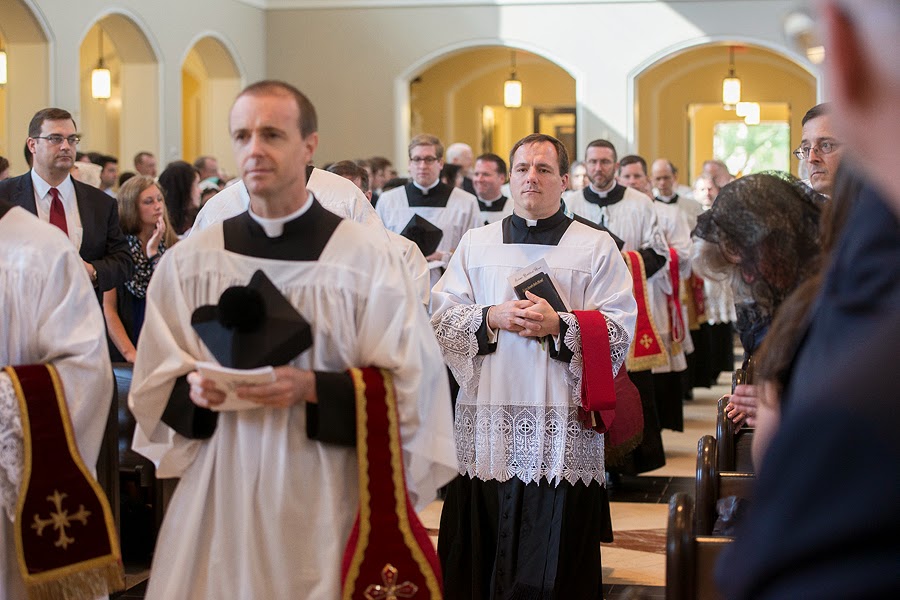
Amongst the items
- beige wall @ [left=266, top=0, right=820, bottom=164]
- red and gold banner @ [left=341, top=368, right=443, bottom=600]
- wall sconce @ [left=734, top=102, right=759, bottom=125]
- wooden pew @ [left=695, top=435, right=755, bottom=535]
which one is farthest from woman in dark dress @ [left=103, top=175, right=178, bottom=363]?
wall sconce @ [left=734, top=102, right=759, bottom=125]

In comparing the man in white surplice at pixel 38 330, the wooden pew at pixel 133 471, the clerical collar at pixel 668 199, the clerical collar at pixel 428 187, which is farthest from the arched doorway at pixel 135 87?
the man in white surplice at pixel 38 330

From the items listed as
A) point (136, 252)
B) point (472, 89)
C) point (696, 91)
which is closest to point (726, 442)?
point (136, 252)

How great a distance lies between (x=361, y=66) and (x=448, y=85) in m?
5.20

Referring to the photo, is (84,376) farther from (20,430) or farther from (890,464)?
(890,464)

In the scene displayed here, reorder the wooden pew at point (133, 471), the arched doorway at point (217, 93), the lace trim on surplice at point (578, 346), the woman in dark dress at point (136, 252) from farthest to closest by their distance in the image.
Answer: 1. the arched doorway at point (217, 93)
2. the woman in dark dress at point (136, 252)
3. the wooden pew at point (133, 471)
4. the lace trim on surplice at point (578, 346)

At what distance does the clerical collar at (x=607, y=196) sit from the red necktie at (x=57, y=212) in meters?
3.80

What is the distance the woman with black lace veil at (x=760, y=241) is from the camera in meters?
2.59

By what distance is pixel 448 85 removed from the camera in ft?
79.4

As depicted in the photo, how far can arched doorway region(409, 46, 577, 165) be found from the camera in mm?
24062

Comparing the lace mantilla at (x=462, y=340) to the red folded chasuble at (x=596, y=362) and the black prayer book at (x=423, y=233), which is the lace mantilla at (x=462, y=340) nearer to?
the red folded chasuble at (x=596, y=362)

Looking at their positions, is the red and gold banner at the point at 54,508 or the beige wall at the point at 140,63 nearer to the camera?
→ the red and gold banner at the point at 54,508

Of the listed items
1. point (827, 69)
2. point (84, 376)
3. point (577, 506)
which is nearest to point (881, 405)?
point (827, 69)

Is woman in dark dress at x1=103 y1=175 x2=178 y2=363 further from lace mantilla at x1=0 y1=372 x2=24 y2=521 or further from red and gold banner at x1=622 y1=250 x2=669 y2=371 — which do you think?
lace mantilla at x1=0 y1=372 x2=24 y2=521

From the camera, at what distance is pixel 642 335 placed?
8250 millimetres
